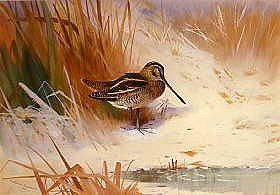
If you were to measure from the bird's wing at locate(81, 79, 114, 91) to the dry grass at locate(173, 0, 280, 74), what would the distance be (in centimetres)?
22

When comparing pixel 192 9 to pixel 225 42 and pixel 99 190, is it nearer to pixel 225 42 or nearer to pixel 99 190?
pixel 225 42

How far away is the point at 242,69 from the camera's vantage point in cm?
116

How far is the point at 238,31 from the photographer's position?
44.9 inches

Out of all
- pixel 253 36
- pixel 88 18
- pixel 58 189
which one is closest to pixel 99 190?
pixel 58 189

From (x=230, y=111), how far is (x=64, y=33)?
1.46 ft

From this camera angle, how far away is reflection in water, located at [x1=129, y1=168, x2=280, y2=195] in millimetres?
1187

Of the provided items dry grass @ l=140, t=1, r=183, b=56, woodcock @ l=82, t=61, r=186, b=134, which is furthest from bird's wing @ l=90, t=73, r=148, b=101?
dry grass @ l=140, t=1, r=183, b=56

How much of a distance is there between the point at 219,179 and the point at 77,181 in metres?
0.36

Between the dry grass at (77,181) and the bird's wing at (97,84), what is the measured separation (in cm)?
19

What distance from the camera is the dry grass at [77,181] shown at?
47.1 inches

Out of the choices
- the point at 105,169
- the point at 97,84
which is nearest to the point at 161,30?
the point at 97,84

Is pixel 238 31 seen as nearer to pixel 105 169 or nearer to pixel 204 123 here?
pixel 204 123

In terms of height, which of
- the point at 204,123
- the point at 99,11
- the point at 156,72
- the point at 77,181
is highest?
the point at 99,11

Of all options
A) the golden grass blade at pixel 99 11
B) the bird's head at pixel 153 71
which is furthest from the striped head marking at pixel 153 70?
the golden grass blade at pixel 99 11
